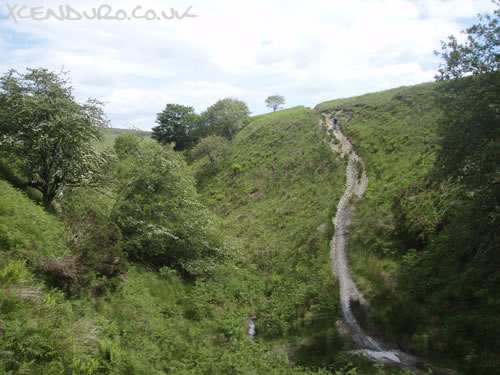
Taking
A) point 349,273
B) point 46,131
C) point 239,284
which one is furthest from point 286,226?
point 46,131

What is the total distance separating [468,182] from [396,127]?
25949mm

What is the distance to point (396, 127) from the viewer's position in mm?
34594

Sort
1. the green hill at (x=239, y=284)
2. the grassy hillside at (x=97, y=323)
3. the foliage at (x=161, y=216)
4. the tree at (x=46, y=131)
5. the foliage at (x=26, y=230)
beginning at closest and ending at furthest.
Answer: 1. the grassy hillside at (x=97, y=323)
2. the green hill at (x=239, y=284)
3. the foliage at (x=26, y=230)
4. the tree at (x=46, y=131)
5. the foliage at (x=161, y=216)

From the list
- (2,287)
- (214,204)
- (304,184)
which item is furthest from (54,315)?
(214,204)

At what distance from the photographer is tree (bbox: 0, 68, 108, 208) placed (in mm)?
13406

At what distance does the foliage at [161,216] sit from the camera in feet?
53.0

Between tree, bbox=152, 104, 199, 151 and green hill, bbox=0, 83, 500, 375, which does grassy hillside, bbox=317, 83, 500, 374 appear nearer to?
green hill, bbox=0, 83, 500, 375

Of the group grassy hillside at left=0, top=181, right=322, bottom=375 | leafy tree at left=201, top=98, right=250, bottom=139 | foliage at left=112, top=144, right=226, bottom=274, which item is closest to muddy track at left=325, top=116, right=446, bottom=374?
grassy hillside at left=0, top=181, right=322, bottom=375

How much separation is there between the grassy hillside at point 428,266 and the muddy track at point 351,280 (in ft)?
1.56

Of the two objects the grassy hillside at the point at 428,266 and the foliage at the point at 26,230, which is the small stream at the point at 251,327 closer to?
the grassy hillside at the point at 428,266

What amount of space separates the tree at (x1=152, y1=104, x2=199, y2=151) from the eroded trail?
40997 millimetres

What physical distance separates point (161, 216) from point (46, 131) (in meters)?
6.89

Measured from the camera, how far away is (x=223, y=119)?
65.2 m

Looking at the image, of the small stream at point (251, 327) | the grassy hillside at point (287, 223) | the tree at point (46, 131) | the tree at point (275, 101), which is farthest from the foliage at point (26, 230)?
the tree at point (275, 101)
